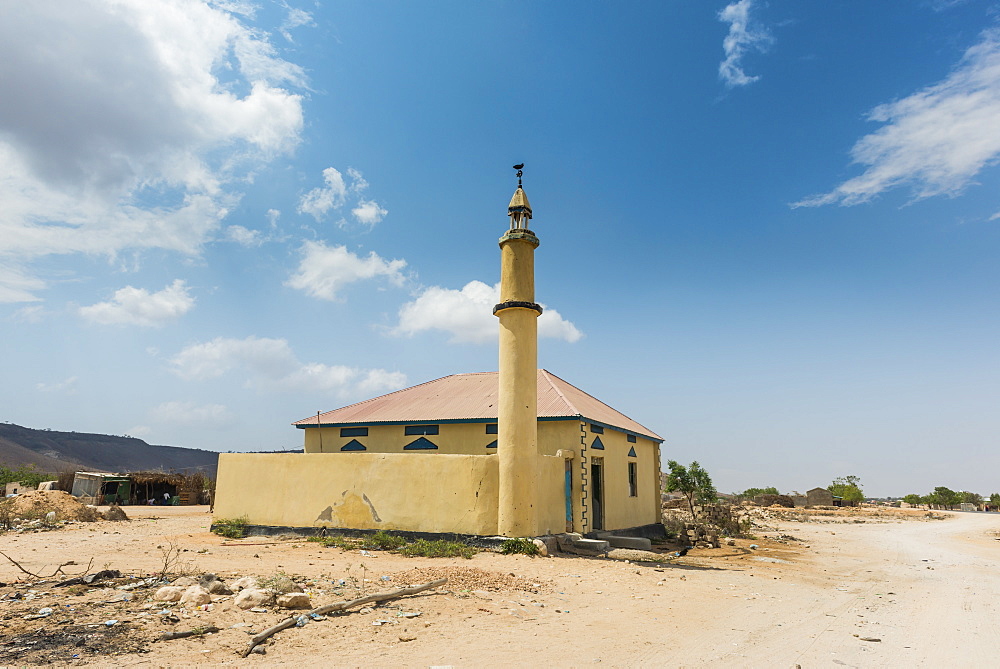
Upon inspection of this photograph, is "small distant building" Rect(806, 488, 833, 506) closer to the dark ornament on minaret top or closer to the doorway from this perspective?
the doorway

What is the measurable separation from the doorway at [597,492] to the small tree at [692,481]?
4.13 m

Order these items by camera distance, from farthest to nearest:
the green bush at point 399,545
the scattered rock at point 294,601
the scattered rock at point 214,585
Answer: the green bush at point 399,545 < the scattered rock at point 214,585 < the scattered rock at point 294,601

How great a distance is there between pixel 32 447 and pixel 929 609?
100 m

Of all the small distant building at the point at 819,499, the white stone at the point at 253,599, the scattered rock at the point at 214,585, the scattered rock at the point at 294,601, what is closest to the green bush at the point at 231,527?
the scattered rock at the point at 214,585

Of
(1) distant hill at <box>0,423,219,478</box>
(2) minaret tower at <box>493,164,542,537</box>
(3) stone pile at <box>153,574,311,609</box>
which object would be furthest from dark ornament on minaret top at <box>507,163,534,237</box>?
(1) distant hill at <box>0,423,219,478</box>

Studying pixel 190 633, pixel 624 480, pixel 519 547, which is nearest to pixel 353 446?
pixel 624 480

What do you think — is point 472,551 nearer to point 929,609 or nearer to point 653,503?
point 929,609

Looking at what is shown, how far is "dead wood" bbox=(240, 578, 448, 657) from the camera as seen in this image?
6816mm

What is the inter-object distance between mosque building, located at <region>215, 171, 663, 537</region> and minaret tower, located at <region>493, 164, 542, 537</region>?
3 centimetres

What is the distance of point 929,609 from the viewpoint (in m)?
10.4

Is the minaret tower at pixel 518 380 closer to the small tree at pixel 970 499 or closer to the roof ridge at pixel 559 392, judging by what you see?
the roof ridge at pixel 559 392

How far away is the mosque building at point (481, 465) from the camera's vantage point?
51.1 feet

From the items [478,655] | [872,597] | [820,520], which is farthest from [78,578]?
[820,520]

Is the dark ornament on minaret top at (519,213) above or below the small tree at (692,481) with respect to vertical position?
above
